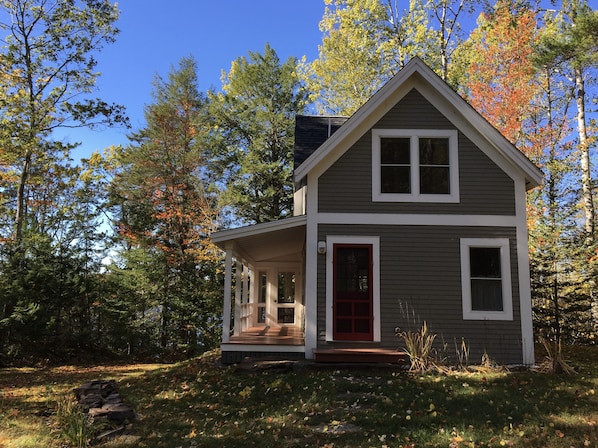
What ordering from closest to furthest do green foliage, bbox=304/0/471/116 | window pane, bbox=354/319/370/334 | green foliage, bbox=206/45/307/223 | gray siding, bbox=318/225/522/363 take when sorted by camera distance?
1. gray siding, bbox=318/225/522/363
2. window pane, bbox=354/319/370/334
3. green foliage, bbox=304/0/471/116
4. green foliage, bbox=206/45/307/223

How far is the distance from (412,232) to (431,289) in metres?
1.25

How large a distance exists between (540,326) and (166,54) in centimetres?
2006

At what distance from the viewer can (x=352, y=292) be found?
31.4 ft

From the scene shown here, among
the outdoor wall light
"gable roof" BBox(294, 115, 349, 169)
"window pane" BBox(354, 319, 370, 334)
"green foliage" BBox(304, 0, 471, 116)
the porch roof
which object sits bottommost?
"window pane" BBox(354, 319, 370, 334)

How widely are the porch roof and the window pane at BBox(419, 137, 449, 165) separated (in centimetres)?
297

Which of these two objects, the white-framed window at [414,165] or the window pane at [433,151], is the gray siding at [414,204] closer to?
the white-framed window at [414,165]

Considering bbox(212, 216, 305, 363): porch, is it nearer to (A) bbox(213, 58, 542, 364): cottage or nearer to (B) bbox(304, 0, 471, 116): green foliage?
(A) bbox(213, 58, 542, 364): cottage

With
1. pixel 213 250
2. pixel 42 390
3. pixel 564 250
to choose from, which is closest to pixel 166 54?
pixel 213 250

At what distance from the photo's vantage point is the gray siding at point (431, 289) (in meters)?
8.89

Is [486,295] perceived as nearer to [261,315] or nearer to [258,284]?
[258,284]

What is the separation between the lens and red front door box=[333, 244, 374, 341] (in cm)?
923

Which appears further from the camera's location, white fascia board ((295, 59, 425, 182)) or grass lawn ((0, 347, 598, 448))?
white fascia board ((295, 59, 425, 182))

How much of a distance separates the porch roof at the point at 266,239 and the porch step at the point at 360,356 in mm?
2719

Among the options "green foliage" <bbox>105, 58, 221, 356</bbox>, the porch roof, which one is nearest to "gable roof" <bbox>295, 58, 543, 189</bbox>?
the porch roof
